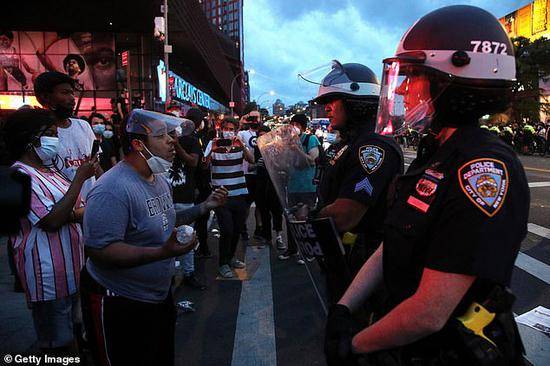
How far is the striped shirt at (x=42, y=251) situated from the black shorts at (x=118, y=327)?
1.30 ft

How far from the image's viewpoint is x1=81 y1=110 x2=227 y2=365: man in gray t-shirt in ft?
7.26

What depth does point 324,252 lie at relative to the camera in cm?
235

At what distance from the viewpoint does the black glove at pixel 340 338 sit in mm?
1415

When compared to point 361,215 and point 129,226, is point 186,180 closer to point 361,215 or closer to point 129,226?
point 129,226

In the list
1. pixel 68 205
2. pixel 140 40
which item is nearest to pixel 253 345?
pixel 68 205

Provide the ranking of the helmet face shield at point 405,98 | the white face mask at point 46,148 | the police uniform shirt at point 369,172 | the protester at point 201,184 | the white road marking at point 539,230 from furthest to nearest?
the white road marking at point 539,230 → the protester at point 201,184 → the white face mask at point 46,148 → the police uniform shirt at point 369,172 → the helmet face shield at point 405,98

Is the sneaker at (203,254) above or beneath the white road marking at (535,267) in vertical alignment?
beneath

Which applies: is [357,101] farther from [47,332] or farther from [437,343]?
[47,332]

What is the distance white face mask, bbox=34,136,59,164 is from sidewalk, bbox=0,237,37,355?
127cm

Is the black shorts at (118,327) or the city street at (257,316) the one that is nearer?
the black shorts at (118,327)

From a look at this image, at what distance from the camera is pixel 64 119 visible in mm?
3730

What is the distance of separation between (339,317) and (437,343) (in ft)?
1.15

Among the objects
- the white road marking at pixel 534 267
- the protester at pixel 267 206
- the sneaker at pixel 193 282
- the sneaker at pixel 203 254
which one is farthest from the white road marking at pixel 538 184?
the sneaker at pixel 193 282

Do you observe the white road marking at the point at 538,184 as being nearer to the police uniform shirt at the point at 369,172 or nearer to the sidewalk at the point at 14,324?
the police uniform shirt at the point at 369,172
